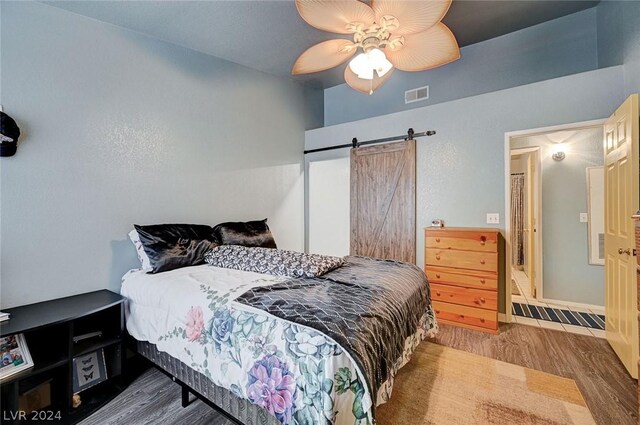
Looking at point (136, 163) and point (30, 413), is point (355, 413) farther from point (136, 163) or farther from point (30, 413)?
point (136, 163)

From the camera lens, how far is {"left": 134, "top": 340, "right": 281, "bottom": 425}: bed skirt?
1.41m

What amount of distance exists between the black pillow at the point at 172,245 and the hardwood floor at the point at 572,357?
2.43m

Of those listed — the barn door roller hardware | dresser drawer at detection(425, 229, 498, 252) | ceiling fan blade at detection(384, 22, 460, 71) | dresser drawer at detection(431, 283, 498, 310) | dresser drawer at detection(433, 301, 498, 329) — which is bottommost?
dresser drawer at detection(433, 301, 498, 329)

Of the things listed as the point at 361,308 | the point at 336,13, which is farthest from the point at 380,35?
the point at 361,308

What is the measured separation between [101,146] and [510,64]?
454cm

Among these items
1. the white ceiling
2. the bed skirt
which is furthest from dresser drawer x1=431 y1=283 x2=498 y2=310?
the white ceiling

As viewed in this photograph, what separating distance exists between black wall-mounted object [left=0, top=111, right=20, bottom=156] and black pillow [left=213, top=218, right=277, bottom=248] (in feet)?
5.29

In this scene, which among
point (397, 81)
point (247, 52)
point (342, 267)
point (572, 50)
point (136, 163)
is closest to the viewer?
point (342, 267)

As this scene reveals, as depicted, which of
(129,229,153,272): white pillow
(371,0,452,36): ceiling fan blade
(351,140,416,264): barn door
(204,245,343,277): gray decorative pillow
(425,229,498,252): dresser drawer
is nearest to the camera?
(371,0,452,36): ceiling fan blade

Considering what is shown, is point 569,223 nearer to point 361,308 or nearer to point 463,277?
point 463,277

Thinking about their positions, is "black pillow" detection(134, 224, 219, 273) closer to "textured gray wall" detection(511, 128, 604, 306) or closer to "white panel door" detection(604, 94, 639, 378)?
"white panel door" detection(604, 94, 639, 378)

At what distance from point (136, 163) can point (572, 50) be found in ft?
15.7

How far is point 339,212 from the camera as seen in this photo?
422 cm

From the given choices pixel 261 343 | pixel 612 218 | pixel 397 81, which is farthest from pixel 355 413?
pixel 397 81
